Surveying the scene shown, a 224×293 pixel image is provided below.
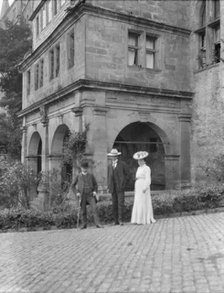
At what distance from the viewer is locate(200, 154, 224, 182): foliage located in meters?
13.3

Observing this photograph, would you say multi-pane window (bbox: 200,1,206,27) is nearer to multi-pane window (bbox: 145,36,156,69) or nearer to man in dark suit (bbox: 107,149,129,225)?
multi-pane window (bbox: 145,36,156,69)

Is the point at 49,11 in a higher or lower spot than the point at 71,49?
higher

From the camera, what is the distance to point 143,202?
9008 millimetres

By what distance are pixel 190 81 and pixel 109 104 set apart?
433 centimetres

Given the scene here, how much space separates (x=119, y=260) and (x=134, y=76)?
1031 cm

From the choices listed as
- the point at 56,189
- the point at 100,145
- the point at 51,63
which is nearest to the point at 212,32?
the point at 100,145

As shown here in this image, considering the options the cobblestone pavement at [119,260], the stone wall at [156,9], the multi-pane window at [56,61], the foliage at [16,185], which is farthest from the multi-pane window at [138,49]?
the cobblestone pavement at [119,260]

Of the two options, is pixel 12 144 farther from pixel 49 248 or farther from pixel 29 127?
pixel 49 248

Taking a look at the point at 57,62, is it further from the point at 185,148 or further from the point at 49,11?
the point at 185,148

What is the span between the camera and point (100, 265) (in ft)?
17.4

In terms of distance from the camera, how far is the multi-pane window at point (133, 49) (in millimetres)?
14984

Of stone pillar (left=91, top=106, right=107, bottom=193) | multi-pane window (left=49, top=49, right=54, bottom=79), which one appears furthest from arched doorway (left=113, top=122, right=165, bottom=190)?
multi-pane window (left=49, top=49, right=54, bottom=79)

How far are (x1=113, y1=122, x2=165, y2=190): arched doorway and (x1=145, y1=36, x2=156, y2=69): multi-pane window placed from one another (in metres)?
3.51

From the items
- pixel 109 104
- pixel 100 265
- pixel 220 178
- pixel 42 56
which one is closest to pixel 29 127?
pixel 42 56
